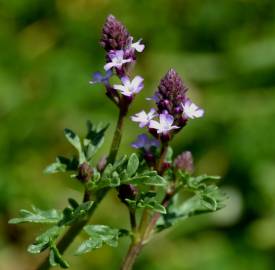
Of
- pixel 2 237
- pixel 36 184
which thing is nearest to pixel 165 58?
pixel 36 184

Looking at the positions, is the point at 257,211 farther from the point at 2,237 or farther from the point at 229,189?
the point at 2,237

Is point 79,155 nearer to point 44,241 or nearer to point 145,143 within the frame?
point 145,143

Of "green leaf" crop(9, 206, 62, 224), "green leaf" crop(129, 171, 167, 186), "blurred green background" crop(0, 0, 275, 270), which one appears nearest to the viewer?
"green leaf" crop(129, 171, 167, 186)

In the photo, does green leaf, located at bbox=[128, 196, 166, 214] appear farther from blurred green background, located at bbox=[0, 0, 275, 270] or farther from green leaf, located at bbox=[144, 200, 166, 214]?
blurred green background, located at bbox=[0, 0, 275, 270]

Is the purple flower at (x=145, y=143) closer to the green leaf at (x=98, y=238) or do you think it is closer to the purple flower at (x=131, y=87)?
the purple flower at (x=131, y=87)

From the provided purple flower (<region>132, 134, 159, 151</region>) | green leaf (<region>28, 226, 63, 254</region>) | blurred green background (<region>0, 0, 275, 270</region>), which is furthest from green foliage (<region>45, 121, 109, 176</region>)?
blurred green background (<region>0, 0, 275, 270</region>)

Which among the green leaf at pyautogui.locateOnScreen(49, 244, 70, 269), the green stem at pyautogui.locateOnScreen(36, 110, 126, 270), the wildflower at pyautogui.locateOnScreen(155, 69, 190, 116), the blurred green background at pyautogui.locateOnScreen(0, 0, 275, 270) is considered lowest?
the green leaf at pyautogui.locateOnScreen(49, 244, 70, 269)

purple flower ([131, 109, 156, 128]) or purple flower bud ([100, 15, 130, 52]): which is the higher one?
purple flower bud ([100, 15, 130, 52])

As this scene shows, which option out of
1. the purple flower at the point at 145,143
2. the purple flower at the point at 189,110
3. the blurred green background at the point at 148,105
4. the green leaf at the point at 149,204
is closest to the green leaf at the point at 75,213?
the green leaf at the point at 149,204

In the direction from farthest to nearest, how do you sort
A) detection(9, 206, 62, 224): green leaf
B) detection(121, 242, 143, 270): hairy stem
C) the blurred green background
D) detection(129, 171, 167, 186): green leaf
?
the blurred green background < detection(121, 242, 143, 270): hairy stem < detection(9, 206, 62, 224): green leaf < detection(129, 171, 167, 186): green leaf
